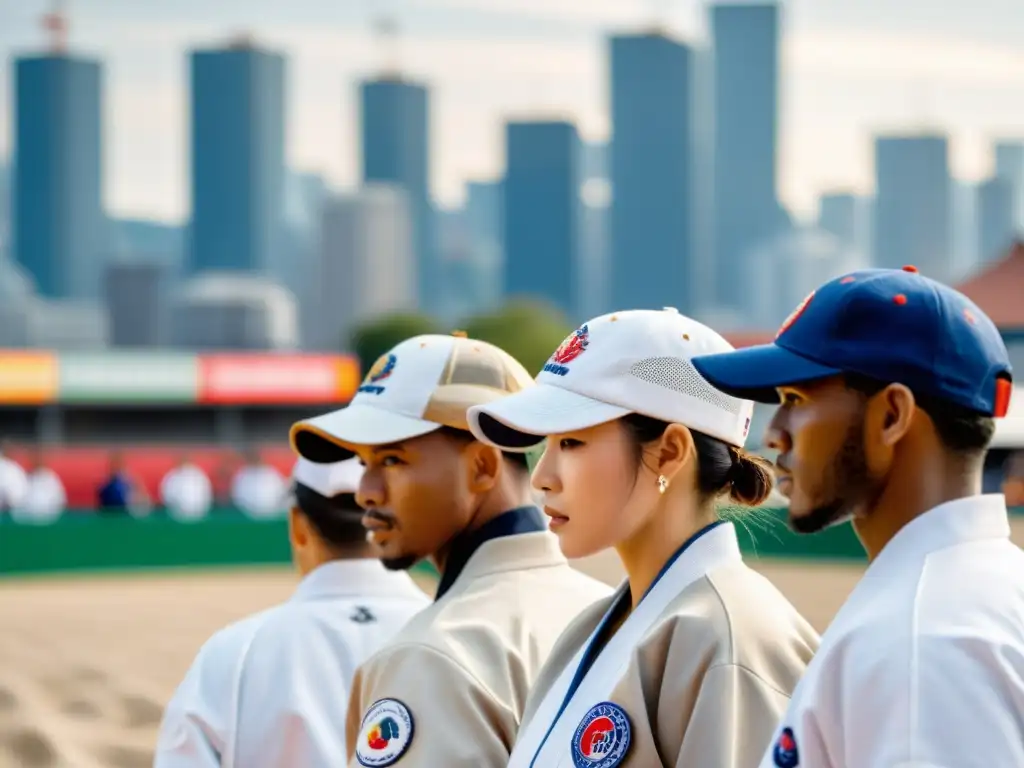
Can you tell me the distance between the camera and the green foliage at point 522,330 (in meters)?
95.8

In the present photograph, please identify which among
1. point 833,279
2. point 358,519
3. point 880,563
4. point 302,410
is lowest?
point 302,410

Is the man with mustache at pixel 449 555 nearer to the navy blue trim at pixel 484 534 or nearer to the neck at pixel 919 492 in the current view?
the navy blue trim at pixel 484 534

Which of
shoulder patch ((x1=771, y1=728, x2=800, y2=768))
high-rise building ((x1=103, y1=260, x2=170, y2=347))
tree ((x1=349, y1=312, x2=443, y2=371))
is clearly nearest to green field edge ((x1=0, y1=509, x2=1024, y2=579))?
shoulder patch ((x1=771, y1=728, x2=800, y2=768))

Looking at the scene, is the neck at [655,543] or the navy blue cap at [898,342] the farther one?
the neck at [655,543]

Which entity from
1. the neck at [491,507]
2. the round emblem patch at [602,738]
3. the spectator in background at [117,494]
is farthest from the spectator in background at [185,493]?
the round emblem patch at [602,738]

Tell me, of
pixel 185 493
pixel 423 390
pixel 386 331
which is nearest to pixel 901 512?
pixel 423 390

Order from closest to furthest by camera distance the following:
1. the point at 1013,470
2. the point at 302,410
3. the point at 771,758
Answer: the point at 771,758
the point at 1013,470
the point at 302,410

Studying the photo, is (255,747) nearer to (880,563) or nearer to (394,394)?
(394,394)

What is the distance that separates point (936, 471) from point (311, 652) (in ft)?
6.91

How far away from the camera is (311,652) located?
151 inches

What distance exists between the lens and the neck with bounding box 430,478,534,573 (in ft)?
10.9

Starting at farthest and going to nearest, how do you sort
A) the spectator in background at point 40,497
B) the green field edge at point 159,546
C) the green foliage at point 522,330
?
the green foliage at point 522,330 < the spectator in background at point 40,497 < the green field edge at point 159,546

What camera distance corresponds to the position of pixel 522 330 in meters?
97.1

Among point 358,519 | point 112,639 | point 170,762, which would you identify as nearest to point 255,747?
point 170,762
